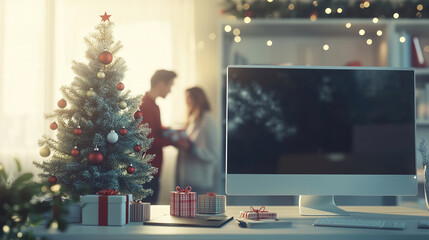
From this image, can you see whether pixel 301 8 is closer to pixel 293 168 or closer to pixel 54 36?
pixel 54 36

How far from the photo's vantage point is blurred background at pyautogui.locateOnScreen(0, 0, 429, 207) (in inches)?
155

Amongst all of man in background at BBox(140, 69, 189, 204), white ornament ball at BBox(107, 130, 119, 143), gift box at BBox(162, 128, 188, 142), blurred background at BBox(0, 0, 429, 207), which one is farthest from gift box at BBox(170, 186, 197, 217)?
blurred background at BBox(0, 0, 429, 207)

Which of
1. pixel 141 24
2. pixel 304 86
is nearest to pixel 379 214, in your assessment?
pixel 304 86

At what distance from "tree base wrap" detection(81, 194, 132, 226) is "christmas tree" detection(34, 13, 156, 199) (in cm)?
18

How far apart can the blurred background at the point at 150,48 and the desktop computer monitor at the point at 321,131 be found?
2.14 meters

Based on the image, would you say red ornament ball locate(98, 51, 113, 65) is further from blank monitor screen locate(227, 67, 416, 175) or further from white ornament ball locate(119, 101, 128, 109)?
blank monitor screen locate(227, 67, 416, 175)

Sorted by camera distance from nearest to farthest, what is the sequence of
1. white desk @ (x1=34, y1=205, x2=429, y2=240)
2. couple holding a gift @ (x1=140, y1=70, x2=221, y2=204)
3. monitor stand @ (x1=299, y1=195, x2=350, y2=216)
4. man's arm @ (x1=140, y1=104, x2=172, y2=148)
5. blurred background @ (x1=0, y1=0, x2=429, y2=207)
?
white desk @ (x1=34, y1=205, x2=429, y2=240) < monitor stand @ (x1=299, y1=195, x2=350, y2=216) < man's arm @ (x1=140, y1=104, x2=172, y2=148) < couple holding a gift @ (x1=140, y1=70, x2=221, y2=204) < blurred background @ (x1=0, y1=0, x2=429, y2=207)

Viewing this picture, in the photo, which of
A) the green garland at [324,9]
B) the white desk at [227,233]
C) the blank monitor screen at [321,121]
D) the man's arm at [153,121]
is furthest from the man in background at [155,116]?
the white desk at [227,233]

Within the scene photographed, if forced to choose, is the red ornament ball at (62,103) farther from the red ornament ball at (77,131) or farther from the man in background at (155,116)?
the man in background at (155,116)

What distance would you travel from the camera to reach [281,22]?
3611 millimetres

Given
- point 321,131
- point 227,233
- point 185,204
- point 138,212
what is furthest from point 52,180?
point 321,131

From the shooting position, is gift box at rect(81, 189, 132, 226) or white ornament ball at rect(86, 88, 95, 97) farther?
white ornament ball at rect(86, 88, 95, 97)

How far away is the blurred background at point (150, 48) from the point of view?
155 inches

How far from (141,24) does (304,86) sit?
107 inches
